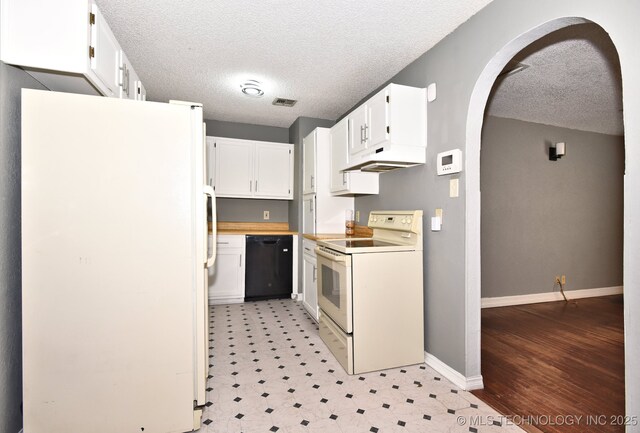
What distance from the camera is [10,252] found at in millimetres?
1635

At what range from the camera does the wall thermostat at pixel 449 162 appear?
216cm

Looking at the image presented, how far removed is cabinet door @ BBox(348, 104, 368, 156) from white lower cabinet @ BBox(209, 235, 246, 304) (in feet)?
6.57

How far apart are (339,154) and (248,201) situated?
2.01 meters

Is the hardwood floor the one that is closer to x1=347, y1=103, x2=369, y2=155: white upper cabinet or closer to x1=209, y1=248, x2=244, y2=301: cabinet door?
x1=347, y1=103, x2=369, y2=155: white upper cabinet

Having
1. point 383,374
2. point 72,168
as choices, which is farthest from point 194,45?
point 383,374

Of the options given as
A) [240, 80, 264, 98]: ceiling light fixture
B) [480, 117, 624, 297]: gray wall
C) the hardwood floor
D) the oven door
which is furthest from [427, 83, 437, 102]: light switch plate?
the hardwood floor

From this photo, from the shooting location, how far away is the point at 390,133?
2.49 m

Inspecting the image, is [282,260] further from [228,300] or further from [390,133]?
[390,133]

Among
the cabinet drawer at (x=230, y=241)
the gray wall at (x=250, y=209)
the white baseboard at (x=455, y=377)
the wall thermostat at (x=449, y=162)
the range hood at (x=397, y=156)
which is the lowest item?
the white baseboard at (x=455, y=377)

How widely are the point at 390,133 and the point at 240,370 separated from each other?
2174mm

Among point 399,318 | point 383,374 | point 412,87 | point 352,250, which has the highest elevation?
point 412,87

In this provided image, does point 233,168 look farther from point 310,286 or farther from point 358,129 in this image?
point 358,129

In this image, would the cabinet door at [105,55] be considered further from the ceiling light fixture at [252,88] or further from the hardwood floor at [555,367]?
the hardwood floor at [555,367]

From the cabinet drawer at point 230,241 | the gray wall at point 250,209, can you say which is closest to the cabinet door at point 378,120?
the cabinet drawer at point 230,241
